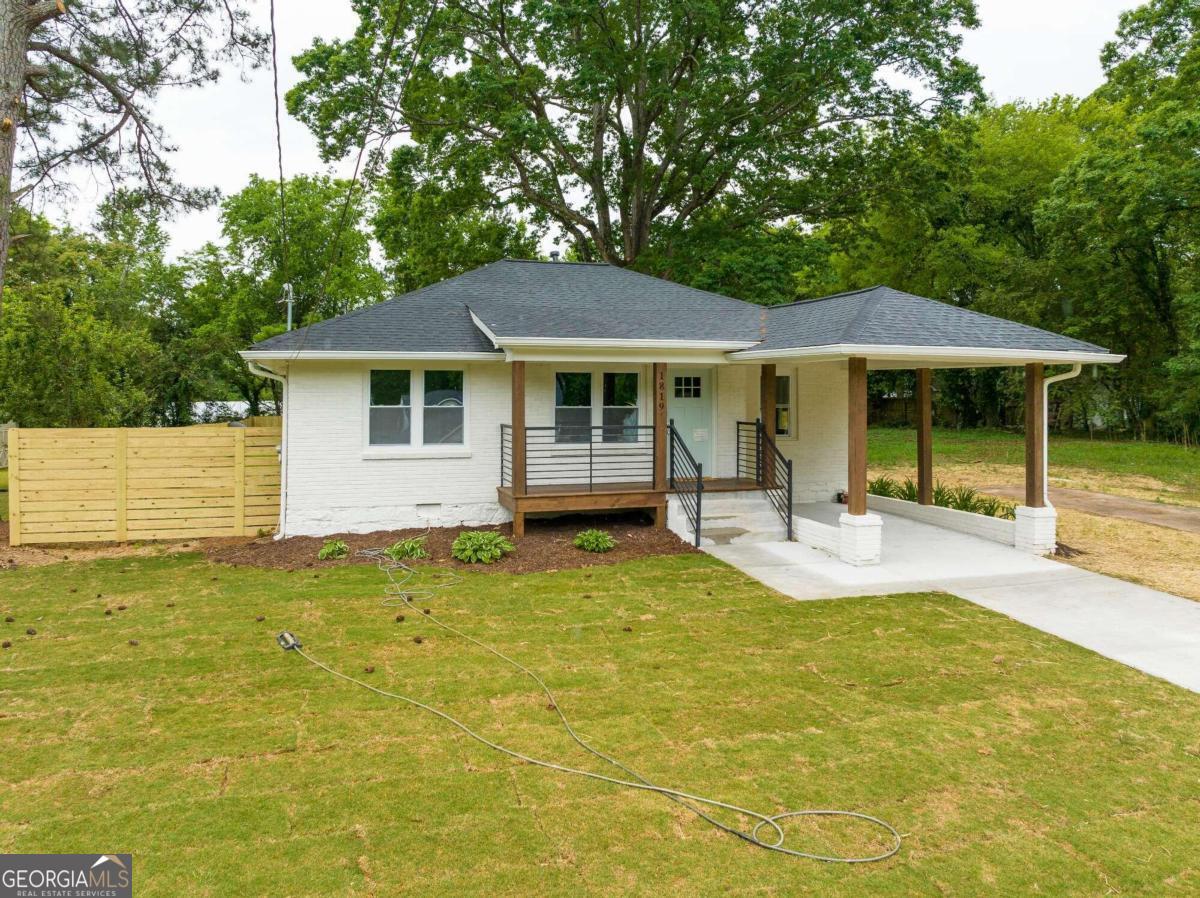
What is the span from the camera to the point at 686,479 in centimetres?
1119

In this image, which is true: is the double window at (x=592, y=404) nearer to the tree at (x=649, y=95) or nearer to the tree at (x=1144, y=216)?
the tree at (x=649, y=95)

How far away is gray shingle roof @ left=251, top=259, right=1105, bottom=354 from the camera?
9.06 metres

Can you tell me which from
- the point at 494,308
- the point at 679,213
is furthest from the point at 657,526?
the point at 679,213

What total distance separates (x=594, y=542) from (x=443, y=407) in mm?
3469

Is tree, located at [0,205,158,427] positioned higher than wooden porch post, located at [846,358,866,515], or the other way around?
tree, located at [0,205,158,427]

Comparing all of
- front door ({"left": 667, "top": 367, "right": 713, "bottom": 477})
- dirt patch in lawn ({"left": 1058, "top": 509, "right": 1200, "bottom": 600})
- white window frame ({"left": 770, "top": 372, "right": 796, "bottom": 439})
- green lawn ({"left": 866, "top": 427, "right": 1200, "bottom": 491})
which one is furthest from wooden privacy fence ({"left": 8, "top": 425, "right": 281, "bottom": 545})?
green lawn ({"left": 866, "top": 427, "right": 1200, "bottom": 491})

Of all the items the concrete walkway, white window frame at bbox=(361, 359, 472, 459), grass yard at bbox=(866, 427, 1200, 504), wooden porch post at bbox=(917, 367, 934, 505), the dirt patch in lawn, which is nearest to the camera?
the concrete walkway

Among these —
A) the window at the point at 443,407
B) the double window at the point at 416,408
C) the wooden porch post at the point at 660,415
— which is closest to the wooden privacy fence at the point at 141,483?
the double window at the point at 416,408

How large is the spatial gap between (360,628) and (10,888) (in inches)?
135

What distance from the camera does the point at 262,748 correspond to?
4.07m

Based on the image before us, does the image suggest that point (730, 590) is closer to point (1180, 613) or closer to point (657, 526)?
point (657, 526)

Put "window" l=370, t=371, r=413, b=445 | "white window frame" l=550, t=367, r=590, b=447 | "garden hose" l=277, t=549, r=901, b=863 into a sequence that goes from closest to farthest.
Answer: "garden hose" l=277, t=549, r=901, b=863, "window" l=370, t=371, r=413, b=445, "white window frame" l=550, t=367, r=590, b=447

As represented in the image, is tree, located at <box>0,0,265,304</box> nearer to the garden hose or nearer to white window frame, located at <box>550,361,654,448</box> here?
white window frame, located at <box>550,361,654,448</box>

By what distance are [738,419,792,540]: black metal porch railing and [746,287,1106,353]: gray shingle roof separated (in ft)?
5.99
